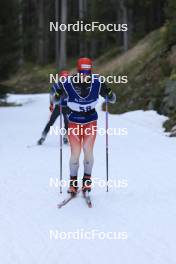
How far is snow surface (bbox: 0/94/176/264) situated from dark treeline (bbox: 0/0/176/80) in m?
11.8

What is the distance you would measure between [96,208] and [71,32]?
4989cm

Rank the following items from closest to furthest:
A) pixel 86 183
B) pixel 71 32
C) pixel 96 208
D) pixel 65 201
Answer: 1. pixel 96 208
2. pixel 65 201
3. pixel 86 183
4. pixel 71 32

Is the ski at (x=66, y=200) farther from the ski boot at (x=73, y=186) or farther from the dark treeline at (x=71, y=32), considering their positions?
the dark treeline at (x=71, y=32)

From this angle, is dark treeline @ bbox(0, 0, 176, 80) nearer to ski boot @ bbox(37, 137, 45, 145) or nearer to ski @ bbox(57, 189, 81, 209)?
ski boot @ bbox(37, 137, 45, 145)

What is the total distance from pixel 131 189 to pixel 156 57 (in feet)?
51.1

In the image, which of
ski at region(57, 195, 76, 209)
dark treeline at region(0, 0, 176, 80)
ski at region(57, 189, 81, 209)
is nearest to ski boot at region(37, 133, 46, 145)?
ski at region(57, 189, 81, 209)

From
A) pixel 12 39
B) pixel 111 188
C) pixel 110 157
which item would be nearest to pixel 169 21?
pixel 12 39

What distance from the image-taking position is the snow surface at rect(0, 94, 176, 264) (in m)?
5.65

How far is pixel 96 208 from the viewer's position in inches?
291

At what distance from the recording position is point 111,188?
8.62m

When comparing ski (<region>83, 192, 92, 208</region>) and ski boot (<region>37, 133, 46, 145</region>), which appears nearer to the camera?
ski (<region>83, 192, 92, 208</region>)

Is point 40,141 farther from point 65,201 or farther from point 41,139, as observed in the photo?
point 65,201

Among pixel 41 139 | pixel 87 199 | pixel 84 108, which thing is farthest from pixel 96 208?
pixel 41 139

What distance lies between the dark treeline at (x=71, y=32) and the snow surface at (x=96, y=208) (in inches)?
464
